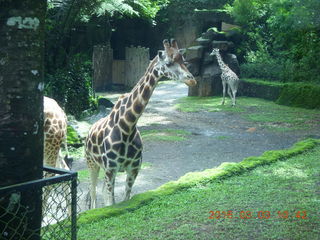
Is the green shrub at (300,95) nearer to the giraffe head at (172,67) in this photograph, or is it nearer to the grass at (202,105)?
the grass at (202,105)

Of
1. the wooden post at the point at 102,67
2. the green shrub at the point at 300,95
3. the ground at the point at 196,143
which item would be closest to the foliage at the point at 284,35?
the green shrub at the point at 300,95

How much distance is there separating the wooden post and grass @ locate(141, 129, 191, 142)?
29.7 feet

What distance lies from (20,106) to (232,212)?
10.7 ft

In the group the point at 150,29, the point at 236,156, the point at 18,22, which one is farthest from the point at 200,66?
the point at 18,22

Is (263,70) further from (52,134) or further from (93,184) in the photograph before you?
(93,184)

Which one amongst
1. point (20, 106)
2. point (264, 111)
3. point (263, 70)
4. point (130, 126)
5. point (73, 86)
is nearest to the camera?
point (20, 106)

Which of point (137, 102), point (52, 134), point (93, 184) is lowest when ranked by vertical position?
point (93, 184)

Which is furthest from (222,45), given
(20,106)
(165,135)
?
(20,106)

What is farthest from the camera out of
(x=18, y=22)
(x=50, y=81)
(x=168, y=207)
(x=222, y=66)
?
(x=222, y=66)

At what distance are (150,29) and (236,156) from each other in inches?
703

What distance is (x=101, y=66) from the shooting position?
860 inches

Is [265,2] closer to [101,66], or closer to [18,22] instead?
[101,66]

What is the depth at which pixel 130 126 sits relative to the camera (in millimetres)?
5793
